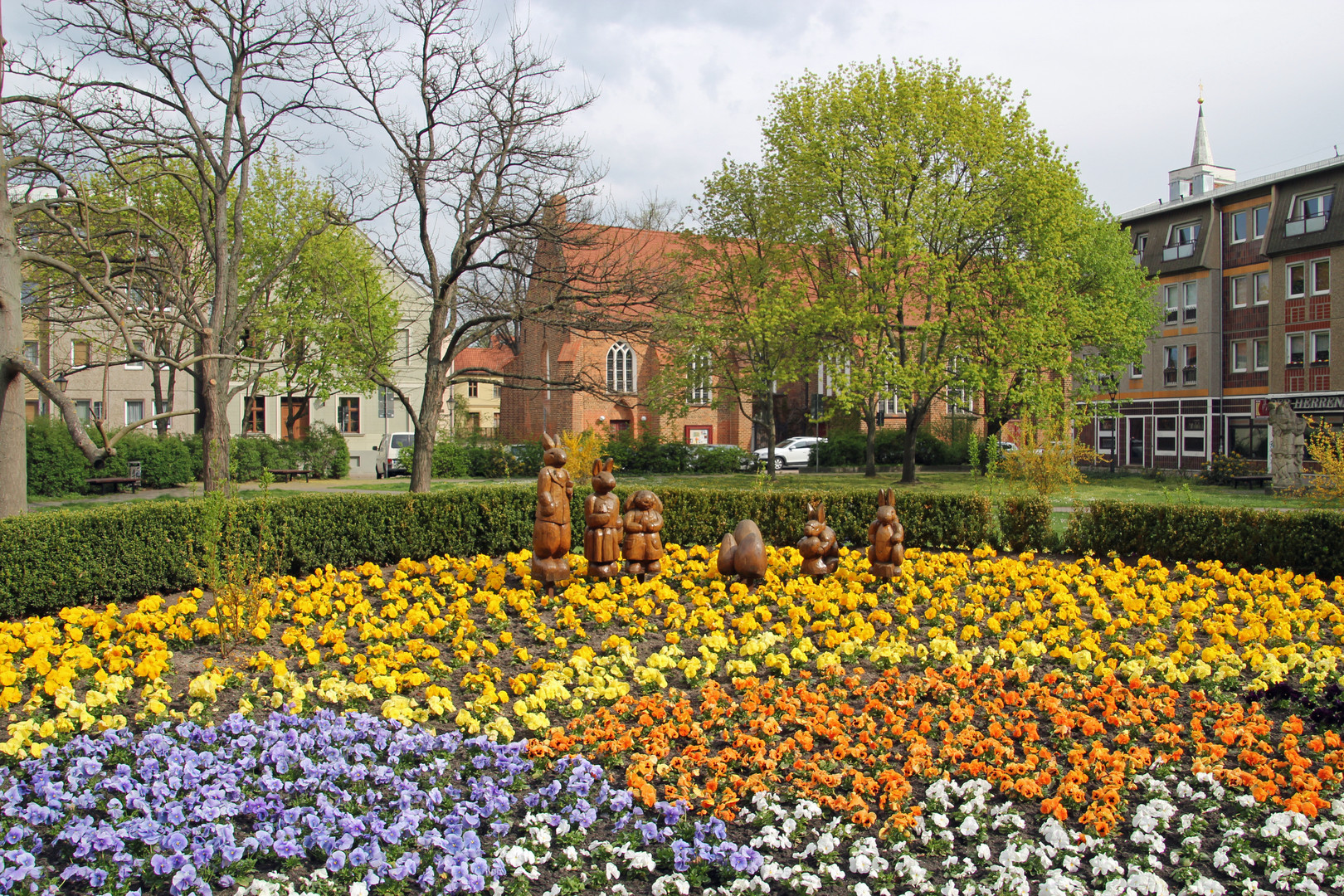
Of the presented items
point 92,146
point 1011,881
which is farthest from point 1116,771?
point 92,146

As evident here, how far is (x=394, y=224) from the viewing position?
18.0 m

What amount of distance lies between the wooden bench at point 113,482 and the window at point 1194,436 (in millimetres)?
40548

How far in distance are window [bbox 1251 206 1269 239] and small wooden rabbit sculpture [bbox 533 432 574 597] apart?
38363 mm

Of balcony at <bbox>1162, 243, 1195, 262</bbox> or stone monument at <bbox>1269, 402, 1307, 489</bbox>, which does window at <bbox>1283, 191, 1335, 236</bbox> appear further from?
stone monument at <bbox>1269, 402, 1307, 489</bbox>

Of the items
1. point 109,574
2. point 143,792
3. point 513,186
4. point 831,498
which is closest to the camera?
point 143,792

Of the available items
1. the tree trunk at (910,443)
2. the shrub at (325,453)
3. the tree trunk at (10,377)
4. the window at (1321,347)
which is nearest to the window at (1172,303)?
the window at (1321,347)

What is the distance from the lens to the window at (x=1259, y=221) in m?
36.6

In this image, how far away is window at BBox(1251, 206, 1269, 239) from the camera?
3659 centimetres

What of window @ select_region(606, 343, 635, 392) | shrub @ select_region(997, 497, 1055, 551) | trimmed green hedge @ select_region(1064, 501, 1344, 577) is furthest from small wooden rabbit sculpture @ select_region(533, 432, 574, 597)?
window @ select_region(606, 343, 635, 392)

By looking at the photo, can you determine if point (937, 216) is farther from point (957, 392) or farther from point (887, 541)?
point (887, 541)

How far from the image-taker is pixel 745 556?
9.05 metres

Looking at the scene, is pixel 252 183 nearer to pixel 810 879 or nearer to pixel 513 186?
pixel 513 186

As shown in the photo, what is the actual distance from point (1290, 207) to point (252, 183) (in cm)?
3910

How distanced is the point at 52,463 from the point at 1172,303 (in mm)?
43379
